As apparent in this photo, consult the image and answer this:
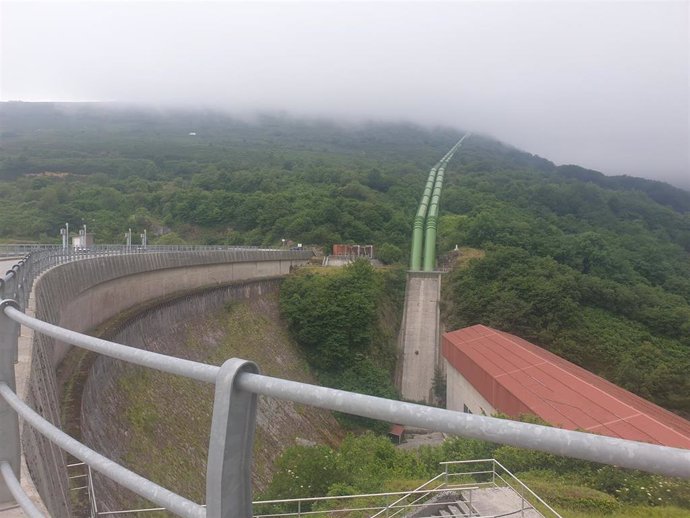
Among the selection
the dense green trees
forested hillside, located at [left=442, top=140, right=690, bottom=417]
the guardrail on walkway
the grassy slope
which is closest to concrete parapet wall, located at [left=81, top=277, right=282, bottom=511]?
the grassy slope

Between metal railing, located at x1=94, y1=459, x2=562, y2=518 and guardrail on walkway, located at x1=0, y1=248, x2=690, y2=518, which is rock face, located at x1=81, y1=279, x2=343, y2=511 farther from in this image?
guardrail on walkway, located at x1=0, y1=248, x2=690, y2=518

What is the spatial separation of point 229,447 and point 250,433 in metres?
0.08

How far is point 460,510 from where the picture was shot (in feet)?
28.2

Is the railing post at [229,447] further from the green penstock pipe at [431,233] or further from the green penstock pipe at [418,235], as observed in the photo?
the green penstock pipe at [418,235]

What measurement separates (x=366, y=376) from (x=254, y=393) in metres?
28.4

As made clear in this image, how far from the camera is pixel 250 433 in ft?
4.91

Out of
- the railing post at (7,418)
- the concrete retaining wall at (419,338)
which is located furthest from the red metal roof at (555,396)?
the railing post at (7,418)

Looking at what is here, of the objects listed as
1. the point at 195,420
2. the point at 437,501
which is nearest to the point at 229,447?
the point at 437,501

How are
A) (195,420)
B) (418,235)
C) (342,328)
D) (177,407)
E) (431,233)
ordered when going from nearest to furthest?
(177,407) → (195,420) → (342,328) → (431,233) → (418,235)

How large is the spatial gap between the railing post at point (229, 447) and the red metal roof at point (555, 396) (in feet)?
41.6

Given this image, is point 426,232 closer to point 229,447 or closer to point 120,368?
point 120,368

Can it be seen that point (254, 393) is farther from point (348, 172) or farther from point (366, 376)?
point (348, 172)

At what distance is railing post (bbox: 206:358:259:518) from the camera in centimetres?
141

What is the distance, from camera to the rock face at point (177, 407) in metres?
11.1
